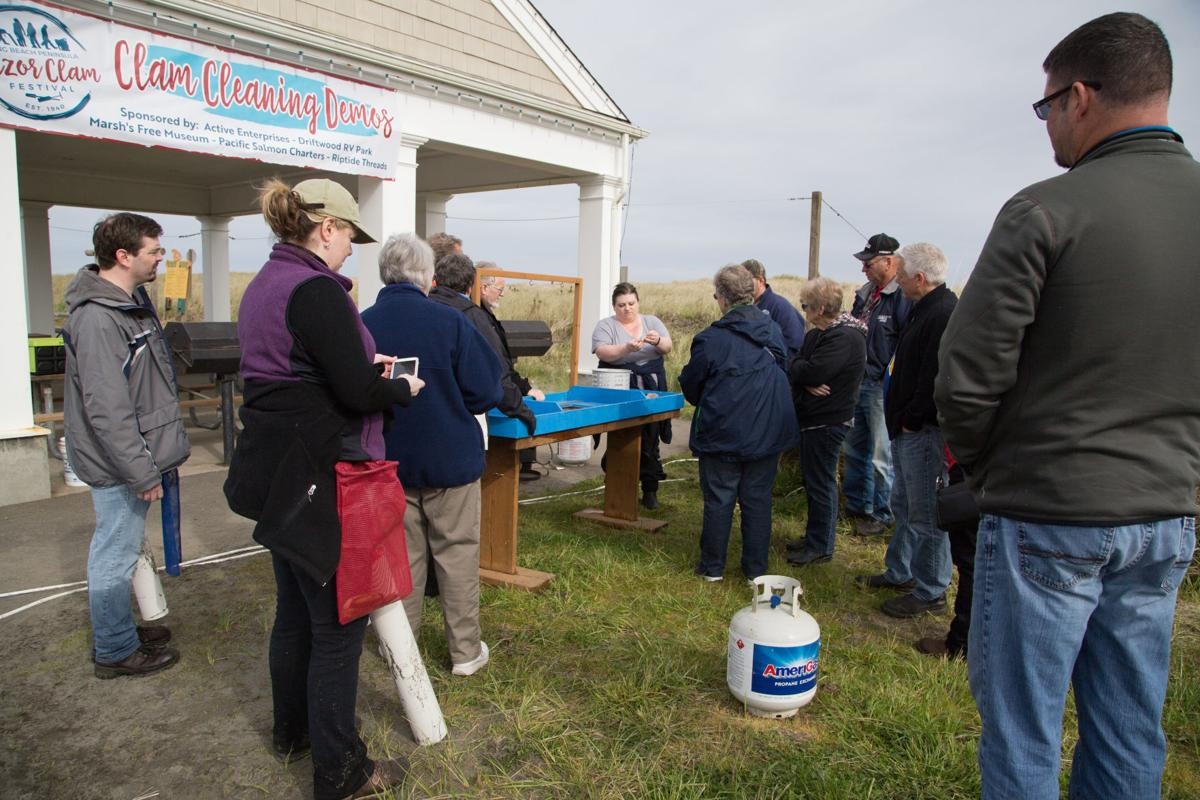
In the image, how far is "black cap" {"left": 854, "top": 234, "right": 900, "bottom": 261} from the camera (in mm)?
5664

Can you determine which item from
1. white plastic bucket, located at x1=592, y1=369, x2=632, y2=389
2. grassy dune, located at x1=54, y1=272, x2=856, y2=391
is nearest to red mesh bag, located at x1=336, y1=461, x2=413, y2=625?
white plastic bucket, located at x1=592, y1=369, x2=632, y2=389

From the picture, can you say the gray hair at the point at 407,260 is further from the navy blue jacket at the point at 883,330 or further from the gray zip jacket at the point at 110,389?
the navy blue jacket at the point at 883,330

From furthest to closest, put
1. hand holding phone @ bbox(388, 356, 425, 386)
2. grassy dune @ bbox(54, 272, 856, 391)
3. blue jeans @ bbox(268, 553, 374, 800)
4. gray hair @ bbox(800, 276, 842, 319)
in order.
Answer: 1. grassy dune @ bbox(54, 272, 856, 391)
2. gray hair @ bbox(800, 276, 842, 319)
3. hand holding phone @ bbox(388, 356, 425, 386)
4. blue jeans @ bbox(268, 553, 374, 800)

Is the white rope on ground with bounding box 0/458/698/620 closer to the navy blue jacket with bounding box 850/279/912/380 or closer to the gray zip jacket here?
the gray zip jacket

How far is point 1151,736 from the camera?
183 centimetres

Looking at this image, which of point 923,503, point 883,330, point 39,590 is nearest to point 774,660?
point 923,503

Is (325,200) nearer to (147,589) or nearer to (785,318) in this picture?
(147,589)

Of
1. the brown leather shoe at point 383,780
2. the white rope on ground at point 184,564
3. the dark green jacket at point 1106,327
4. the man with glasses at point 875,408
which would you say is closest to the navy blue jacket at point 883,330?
the man with glasses at point 875,408

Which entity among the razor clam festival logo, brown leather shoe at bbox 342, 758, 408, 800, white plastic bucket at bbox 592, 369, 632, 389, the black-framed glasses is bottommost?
brown leather shoe at bbox 342, 758, 408, 800

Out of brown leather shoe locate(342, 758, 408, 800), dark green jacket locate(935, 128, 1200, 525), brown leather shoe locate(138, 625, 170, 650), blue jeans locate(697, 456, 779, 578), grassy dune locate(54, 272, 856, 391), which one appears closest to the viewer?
dark green jacket locate(935, 128, 1200, 525)

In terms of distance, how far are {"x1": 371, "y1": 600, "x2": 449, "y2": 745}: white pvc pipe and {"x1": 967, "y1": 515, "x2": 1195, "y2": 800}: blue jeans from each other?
167 centimetres

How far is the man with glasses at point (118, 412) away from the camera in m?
3.05

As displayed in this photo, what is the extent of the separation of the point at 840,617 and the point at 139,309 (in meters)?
3.47

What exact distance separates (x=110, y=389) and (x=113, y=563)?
0.69 m
